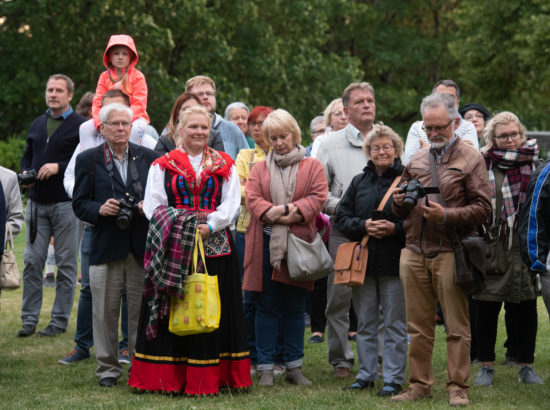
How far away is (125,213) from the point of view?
6840 mm

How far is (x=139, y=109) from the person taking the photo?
8.44 meters

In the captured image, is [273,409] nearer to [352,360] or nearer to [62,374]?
[352,360]

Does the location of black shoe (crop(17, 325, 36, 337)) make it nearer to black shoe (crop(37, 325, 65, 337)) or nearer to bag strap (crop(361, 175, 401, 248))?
black shoe (crop(37, 325, 65, 337))

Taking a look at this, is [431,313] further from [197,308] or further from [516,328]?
[197,308]

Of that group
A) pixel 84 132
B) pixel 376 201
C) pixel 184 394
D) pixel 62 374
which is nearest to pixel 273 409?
pixel 184 394

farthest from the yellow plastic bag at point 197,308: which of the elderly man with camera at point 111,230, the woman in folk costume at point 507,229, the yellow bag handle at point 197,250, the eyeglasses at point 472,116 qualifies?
the eyeglasses at point 472,116

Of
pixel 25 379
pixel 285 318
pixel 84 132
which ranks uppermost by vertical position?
pixel 84 132

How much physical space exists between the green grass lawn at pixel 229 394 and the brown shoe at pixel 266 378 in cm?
9

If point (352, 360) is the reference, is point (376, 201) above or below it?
A: above

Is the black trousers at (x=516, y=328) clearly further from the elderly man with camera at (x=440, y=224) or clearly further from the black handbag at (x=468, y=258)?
the black handbag at (x=468, y=258)

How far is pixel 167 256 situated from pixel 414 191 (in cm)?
190

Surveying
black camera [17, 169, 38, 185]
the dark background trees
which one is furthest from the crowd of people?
the dark background trees

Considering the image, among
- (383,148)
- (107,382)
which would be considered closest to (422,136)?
(383,148)

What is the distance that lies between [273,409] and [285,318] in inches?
44.1
